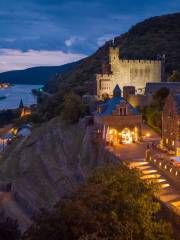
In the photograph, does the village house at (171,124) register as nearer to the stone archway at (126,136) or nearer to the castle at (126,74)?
the stone archway at (126,136)

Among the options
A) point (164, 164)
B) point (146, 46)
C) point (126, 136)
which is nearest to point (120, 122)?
point (126, 136)

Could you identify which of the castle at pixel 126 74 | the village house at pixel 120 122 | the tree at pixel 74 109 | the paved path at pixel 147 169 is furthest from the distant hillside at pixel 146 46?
the paved path at pixel 147 169

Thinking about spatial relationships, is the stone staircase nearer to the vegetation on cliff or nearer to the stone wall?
the stone wall

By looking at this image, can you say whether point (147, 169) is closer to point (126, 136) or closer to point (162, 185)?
point (162, 185)

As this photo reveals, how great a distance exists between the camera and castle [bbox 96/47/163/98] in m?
52.7

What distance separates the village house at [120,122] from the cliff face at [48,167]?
75.4 inches

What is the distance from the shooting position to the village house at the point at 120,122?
123ft

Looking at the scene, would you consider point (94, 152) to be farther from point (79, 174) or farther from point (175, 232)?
point (175, 232)

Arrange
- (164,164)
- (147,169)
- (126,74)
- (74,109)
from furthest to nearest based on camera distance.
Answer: (126,74), (74,109), (147,169), (164,164)

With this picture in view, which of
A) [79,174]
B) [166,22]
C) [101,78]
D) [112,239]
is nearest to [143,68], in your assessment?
[101,78]

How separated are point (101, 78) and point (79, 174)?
20.8 metres

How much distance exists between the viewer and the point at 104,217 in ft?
56.1

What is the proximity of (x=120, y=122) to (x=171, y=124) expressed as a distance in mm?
5306

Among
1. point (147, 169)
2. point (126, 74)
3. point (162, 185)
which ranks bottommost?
point (162, 185)
